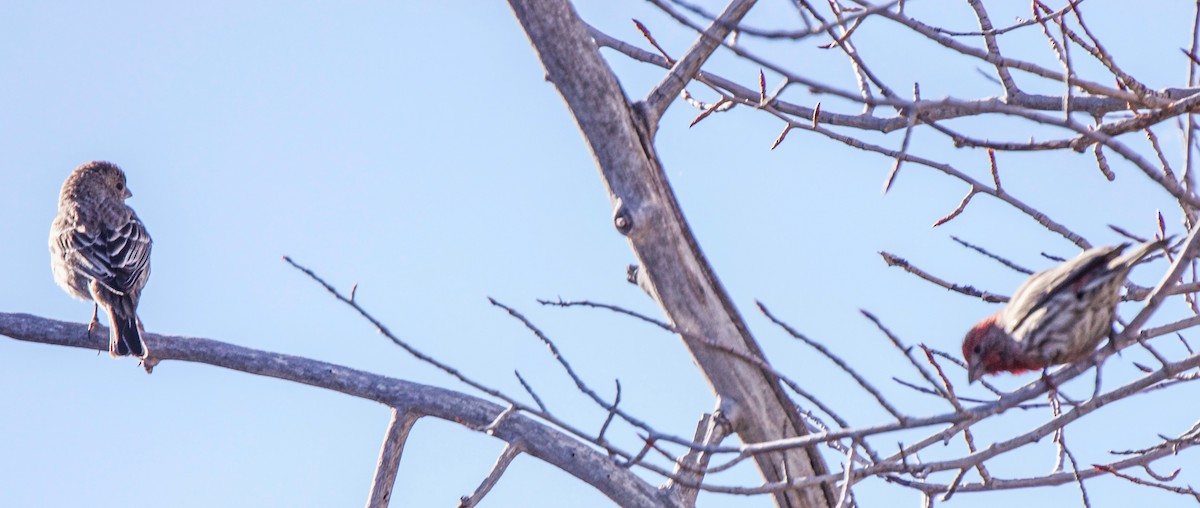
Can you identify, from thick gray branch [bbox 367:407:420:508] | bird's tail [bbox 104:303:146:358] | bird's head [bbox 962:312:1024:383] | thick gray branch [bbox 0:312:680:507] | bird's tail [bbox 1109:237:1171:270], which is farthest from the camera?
bird's tail [bbox 104:303:146:358]

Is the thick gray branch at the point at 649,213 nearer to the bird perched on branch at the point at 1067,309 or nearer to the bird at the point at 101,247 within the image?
the bird perched on branch at the point at 1067,309

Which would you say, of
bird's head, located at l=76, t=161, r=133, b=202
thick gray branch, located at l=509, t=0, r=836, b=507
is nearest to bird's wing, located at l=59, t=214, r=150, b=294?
bird's head, located at l=76, t=161, r=133, b=202

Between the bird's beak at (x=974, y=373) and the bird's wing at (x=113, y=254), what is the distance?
572 centimetres

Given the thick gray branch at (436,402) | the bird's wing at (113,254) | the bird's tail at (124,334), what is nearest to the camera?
the thick gray branch at (436,402)

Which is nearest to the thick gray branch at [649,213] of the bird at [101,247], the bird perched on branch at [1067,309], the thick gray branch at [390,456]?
the bird perched on branch at [1067,309]

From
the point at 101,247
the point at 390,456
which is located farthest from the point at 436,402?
the point at 101,247

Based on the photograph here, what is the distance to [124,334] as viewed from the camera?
7.58 meters

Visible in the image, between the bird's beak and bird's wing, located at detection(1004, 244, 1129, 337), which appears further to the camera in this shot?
the bird's beak

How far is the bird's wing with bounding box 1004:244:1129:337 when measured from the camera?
15.0 feet

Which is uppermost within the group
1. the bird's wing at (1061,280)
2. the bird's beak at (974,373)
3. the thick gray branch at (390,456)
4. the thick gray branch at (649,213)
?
the bird's wing at (1061,280)

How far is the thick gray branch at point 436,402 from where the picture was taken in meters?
5.21

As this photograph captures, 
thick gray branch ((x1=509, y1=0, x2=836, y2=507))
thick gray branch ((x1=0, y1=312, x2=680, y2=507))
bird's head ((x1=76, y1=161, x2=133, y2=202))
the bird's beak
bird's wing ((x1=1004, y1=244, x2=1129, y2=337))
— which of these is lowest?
thick gray branch ((x1=0, y1=312, x2=680, y2=507))

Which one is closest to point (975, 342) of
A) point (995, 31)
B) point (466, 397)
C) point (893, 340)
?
point (995, 31)

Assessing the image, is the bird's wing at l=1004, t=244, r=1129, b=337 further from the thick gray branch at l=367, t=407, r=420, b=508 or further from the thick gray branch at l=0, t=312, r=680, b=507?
the thick gray branch at l=367, t=407, r=420, b=508
